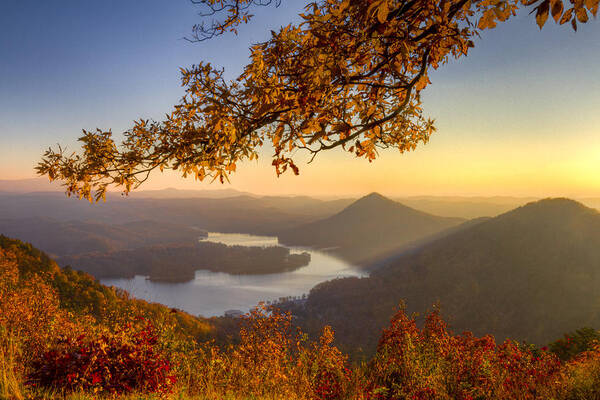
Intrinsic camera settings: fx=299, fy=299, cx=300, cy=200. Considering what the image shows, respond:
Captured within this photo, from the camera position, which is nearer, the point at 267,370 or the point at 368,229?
the point at 267,370

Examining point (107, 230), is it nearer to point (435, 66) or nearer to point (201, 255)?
point (201, 255)

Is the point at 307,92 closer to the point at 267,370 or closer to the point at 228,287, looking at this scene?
the point at 267,370

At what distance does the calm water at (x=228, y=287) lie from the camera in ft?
259

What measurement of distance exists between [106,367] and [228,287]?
99.2 meters

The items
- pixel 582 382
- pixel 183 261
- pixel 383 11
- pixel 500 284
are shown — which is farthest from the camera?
pixel 183 261

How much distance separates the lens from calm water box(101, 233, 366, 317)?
78.9 meters

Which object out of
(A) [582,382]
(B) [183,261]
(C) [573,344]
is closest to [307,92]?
(A) [582,382]

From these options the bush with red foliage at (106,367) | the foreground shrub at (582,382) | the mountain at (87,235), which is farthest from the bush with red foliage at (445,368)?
the mountain at (87,235)

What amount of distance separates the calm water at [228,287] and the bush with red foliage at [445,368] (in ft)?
235

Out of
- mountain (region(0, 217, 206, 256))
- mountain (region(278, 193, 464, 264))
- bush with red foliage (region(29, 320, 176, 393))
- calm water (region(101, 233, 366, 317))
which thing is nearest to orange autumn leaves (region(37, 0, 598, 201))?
bush with red foliage (region(29, 320, 176, 393))

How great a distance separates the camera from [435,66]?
296cm

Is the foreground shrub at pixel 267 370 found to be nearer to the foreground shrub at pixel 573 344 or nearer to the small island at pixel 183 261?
the foreground shrub at pixel 573 344

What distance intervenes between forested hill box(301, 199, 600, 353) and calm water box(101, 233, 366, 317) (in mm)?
22008

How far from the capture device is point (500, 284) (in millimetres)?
52438
